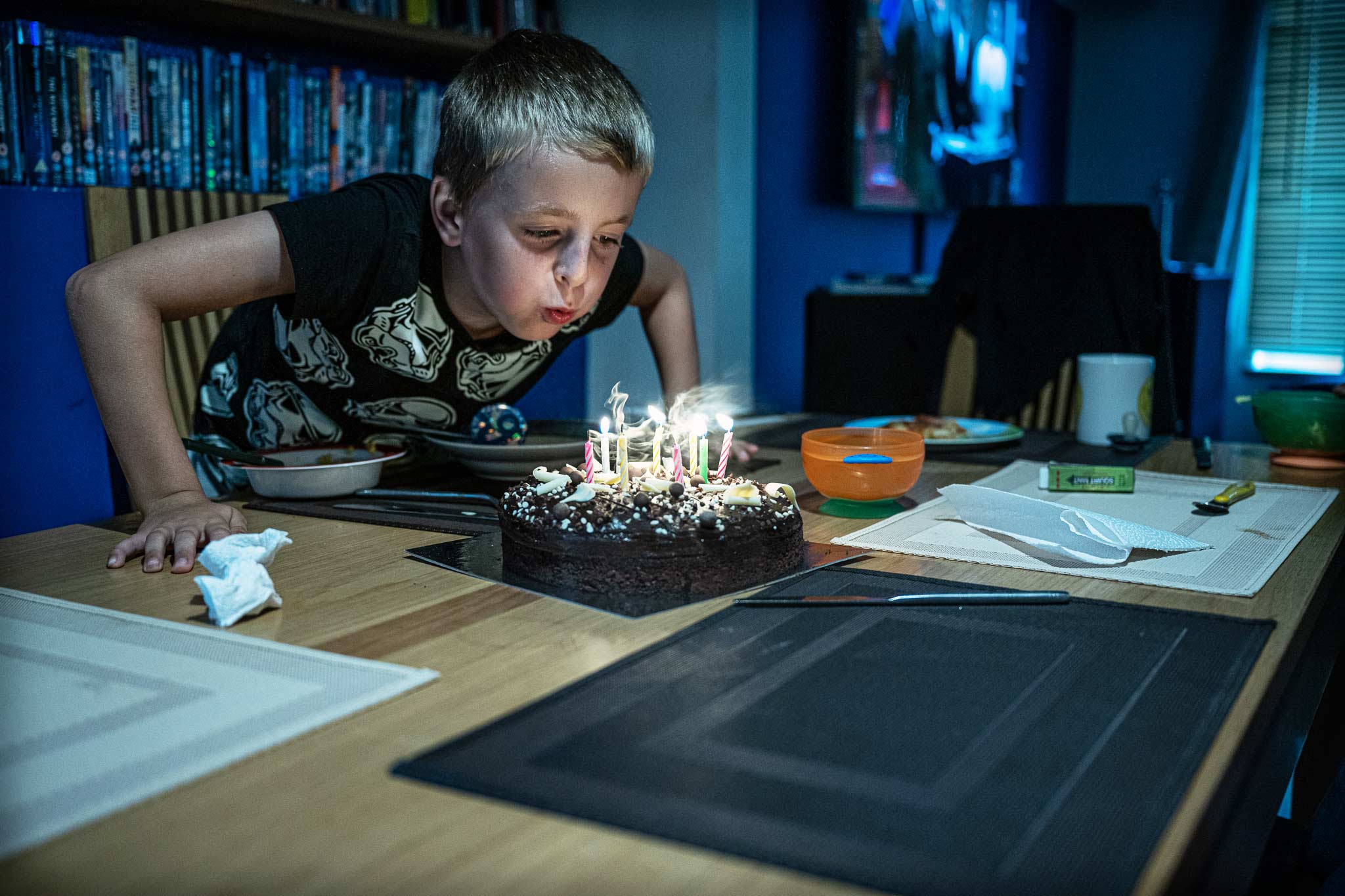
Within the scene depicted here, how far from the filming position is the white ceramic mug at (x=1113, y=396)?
1438 mm

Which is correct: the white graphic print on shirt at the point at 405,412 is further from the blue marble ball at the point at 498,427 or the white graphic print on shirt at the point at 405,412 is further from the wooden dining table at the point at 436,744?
the wooden dining table at the point at 436,744

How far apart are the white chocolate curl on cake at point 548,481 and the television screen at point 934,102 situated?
2.98 metres

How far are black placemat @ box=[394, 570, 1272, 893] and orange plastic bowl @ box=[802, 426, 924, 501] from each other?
0.32m

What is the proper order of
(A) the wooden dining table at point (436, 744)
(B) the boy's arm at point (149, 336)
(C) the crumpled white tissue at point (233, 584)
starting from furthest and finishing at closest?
(B) the boy's arm at point (149, 336) → (C) the crumpled white tissue at point (233, 584) → (A) the wooden dining table at point (436, 744)

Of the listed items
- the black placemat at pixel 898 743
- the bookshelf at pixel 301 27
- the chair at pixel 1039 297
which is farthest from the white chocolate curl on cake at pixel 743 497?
the bookshelf at pixel 301 27

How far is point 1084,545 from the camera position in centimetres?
84

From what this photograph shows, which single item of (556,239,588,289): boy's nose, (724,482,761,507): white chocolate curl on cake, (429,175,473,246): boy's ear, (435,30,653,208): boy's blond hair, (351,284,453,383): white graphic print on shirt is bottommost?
(724,482,761,507): white chocolate curl on cake

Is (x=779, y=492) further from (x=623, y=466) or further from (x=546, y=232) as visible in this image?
(x=546, y=232)

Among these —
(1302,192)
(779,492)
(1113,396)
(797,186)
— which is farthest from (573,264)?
(1302,192)

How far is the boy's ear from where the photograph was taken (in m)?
1.20

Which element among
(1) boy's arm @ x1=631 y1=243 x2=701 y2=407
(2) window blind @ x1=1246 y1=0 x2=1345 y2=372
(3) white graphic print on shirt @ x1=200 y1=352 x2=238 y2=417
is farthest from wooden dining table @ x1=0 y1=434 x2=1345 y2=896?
(2) window blind @ x1=1246 y1=0 x2=1345 y2=372

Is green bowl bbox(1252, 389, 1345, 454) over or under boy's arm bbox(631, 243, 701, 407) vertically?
under

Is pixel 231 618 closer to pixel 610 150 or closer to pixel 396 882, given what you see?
pixel 396 882

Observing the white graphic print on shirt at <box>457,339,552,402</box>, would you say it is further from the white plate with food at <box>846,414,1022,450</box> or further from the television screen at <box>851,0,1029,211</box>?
the television screen at <box>851,0,1029,211</box>
